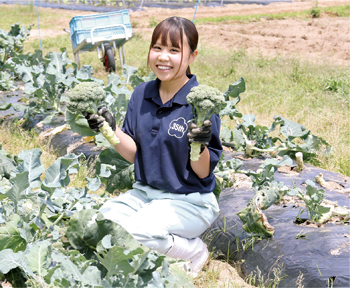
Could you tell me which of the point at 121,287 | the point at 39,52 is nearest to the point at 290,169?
the point at 121,287

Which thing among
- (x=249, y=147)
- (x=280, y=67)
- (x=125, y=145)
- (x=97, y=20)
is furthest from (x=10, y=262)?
(x=280, y=67)

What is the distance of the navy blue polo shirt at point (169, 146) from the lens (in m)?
2.05

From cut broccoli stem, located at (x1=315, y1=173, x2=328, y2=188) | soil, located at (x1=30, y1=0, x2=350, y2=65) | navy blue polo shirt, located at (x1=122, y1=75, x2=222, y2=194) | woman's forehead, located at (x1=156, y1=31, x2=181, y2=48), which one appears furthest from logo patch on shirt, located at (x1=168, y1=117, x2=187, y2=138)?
soil, located at (x1=30, y1=0, x2=350, y2=65)

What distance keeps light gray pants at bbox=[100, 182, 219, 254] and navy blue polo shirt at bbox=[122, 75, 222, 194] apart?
47 mm

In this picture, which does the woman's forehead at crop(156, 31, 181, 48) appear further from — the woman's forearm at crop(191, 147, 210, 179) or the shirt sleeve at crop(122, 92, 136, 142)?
the woman's forearm at crop(191, 147, 210, 179)

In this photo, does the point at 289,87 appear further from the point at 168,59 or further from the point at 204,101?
the point at 204,101

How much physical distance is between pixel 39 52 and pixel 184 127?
12.4ft

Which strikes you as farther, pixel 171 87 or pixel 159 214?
pixel 171 87

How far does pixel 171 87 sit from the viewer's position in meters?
2.15

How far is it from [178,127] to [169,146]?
11cm

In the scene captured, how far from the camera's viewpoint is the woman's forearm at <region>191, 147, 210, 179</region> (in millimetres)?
1937

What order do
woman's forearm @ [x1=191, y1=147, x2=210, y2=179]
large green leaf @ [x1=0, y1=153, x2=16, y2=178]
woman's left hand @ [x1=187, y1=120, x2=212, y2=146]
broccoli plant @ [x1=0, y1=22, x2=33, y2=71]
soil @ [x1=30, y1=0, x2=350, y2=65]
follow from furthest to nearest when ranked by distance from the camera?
soil @ [x1=30, y1=0, x2=350, y2=65]
broccoli plant @ [x1=0, y1=22, x2=33, y2=71]
large green leaf @ [x1=0, y1=153, x2=16, y2=178]
woman's forearm @ [x1=191, y1=147, x2=210, y2=179]
woman's left hand @ [x1=187, y1=120, x2=212, y2=146]

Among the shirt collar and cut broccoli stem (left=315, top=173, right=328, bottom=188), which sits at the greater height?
the shirt collar

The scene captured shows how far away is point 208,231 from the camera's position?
247 cm
